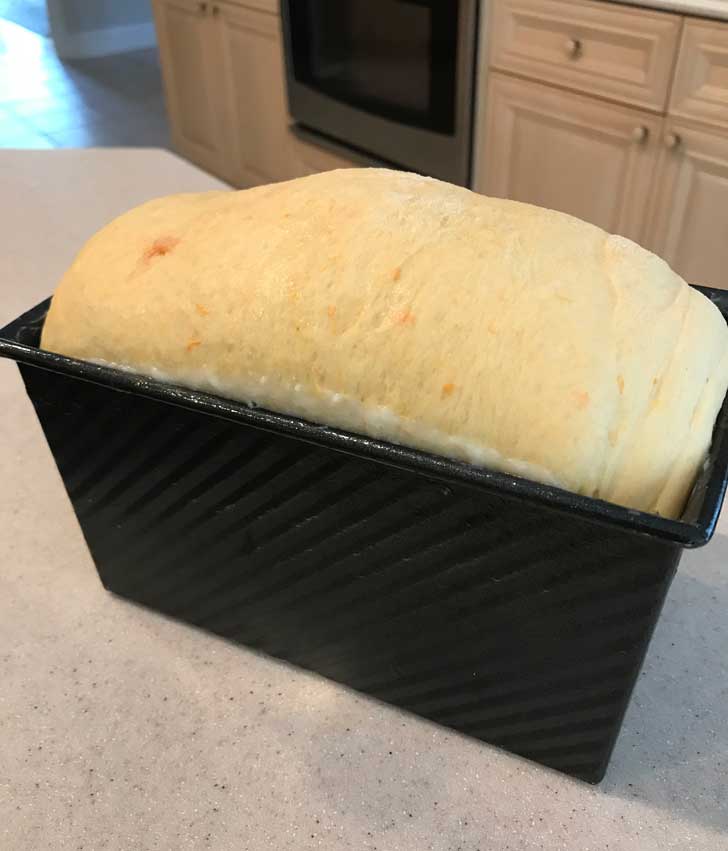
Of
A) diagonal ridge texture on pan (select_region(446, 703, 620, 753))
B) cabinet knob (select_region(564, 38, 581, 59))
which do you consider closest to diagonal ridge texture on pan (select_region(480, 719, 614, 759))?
diagonal ridge texture on pan (select_region(446, 703, 620, 753))

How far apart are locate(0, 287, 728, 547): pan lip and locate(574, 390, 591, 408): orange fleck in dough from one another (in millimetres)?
48

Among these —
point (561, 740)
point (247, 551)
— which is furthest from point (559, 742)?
point (247, 551)

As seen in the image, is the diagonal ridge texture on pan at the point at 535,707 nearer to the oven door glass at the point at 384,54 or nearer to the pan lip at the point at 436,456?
the pan lip at the point at 436,456

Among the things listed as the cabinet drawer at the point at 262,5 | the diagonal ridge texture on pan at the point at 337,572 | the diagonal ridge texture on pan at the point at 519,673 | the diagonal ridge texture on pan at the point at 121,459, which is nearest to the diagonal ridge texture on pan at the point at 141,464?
the diagonal ridge texture on pan at the point at 121,459

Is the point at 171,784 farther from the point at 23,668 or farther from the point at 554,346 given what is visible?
the point at 554,346

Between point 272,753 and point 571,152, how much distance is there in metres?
1.37

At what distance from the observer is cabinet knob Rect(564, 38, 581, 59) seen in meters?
1.41

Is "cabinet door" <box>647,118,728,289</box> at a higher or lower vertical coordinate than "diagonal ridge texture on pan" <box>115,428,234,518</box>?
lower

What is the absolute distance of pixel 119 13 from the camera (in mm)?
4410

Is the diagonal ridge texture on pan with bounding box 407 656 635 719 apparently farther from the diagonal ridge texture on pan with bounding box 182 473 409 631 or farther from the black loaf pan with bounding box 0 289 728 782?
the diagonal ridge texture on pan with bounding box 182 473 409 631

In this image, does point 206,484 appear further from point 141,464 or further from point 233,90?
point 233,90

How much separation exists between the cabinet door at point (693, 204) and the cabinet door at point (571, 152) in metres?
0.03

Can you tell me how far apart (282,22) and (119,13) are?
9.82ft

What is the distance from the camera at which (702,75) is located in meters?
1.27
